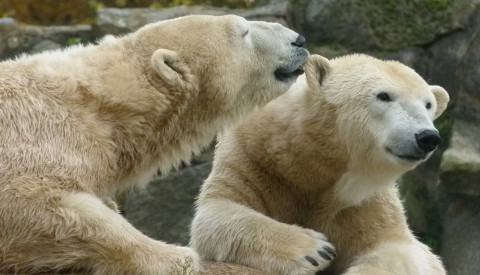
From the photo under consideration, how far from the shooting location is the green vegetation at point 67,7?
8.20 meters

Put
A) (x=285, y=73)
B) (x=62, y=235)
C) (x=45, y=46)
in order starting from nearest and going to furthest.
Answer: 1. (x=62, y=235)
2. (x=285, y=73)
3. (x=45, y=46)

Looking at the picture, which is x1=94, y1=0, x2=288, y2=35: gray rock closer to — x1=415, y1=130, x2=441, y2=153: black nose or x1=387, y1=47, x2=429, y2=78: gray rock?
x1=387, y1=47, x2=429, y2=78: gray rock

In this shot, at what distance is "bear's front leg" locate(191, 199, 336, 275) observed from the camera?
4.59 metres

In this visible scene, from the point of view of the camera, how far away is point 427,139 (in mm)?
4613

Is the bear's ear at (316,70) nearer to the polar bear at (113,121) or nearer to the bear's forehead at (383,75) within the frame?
the bear's forehead at (383,75)

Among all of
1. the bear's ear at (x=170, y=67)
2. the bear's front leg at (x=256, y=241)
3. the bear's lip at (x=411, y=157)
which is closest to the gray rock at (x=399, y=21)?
the bear's lip at (x=411, y=157)

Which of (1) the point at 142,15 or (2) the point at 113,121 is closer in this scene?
(2) the point at 113,121

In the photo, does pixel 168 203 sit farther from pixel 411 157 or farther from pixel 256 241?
pixel 411 157

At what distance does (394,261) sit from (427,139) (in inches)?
27.8

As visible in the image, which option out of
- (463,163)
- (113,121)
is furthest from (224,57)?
(463,163)

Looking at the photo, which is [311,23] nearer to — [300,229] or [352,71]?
[352,71]

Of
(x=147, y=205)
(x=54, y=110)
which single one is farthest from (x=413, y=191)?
(x=54, y=110)

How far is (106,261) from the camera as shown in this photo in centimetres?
407

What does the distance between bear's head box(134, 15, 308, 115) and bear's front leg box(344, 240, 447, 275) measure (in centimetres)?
104
